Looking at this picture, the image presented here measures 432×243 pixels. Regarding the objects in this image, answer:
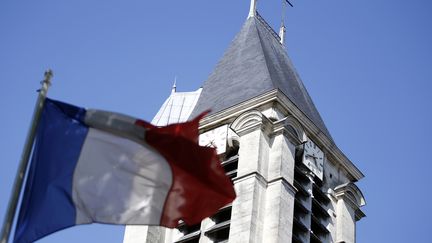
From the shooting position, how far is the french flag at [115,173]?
15648mm

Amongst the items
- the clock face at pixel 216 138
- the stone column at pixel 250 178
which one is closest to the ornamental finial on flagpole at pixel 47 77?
the stone column at pixel 250 178

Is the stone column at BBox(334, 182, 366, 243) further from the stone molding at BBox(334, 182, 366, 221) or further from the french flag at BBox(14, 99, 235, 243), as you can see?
the french flag at BBox(14, 99, 235, 243)

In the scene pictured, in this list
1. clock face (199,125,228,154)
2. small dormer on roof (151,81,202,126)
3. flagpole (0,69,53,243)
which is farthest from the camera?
small dormer on roof (151,81,202,126)

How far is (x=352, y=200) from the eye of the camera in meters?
38.1

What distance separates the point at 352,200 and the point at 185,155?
2216 centimetres

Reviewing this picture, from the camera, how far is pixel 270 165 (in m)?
35.1

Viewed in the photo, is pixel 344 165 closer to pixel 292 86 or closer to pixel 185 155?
pixel 292 86

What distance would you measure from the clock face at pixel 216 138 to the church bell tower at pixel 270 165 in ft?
0.15

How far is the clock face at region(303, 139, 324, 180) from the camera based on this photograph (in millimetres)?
36906

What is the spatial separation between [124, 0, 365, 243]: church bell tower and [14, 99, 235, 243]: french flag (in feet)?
49.4

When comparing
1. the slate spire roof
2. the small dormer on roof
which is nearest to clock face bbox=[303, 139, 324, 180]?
the slate spire roof

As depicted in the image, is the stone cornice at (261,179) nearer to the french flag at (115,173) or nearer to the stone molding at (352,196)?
the stone molding at (352,196)

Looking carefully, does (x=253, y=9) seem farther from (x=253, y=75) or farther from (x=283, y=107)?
(x=283, y=107)

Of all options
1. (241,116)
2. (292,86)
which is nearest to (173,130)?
(241,116)
